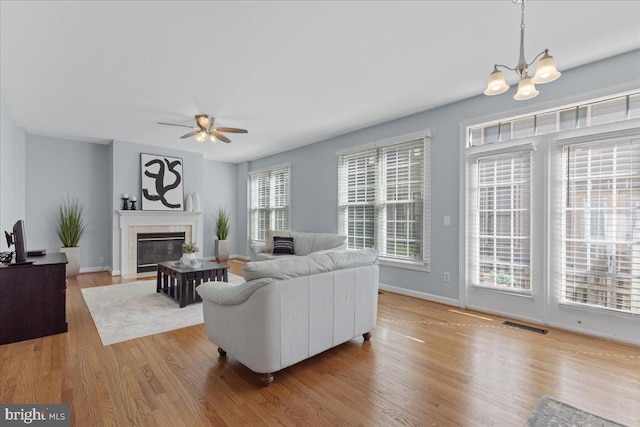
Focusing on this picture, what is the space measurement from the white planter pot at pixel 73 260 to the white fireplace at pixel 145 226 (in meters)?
0.74

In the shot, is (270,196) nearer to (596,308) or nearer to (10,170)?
(10,170)

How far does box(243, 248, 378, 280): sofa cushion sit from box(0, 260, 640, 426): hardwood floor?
775mm

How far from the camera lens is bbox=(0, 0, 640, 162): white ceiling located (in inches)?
89.5

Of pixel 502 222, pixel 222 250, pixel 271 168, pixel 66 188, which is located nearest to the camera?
pixel 502 222

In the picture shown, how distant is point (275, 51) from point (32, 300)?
11.1ft

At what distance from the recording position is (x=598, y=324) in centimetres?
303

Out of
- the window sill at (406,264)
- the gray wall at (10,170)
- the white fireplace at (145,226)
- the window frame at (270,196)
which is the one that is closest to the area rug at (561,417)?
the window sill at (406,264)

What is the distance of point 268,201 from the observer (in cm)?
766

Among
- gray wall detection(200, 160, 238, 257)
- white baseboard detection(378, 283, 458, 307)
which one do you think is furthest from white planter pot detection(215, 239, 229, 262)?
white baseboard detection(378, 283, 458, 307)

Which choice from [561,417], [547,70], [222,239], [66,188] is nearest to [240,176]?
[222,239]

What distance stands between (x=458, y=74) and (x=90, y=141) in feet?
22.2

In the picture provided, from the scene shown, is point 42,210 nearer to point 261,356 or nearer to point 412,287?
point 261,356

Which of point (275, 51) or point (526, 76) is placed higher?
point (275, 51)

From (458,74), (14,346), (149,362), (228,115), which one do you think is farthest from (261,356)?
(228,115)
